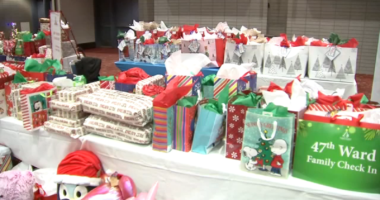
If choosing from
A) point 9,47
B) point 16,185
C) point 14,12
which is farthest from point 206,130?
point 14,12

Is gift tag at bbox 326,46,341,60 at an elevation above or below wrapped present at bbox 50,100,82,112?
above

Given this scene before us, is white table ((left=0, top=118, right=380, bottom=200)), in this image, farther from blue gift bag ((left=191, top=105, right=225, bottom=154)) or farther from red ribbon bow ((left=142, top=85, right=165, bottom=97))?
red ribbon bow ((left=142, top=85, right=165, bottom=97))

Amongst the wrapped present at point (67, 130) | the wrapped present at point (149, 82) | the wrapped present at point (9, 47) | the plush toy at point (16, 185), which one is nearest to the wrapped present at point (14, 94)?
the wrapped present at point (67, 130)

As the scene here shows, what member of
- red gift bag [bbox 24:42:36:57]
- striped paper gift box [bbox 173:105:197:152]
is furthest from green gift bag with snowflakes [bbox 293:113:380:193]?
red gift bag [bbox 24:42:36:57]

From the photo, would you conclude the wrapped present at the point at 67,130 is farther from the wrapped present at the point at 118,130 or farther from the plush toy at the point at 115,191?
the plush toy at the point at 115,191

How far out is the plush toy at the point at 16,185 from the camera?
1.72 meters

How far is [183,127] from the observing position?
160 cm

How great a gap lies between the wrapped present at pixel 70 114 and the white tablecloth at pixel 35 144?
0.13m

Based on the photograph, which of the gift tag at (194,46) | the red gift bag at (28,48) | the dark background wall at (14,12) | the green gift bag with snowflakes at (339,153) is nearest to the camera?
the green gift bag with snowflakes at (339,153)

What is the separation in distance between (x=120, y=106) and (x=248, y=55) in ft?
7.38

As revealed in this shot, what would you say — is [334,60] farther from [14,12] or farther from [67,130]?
[14,12]

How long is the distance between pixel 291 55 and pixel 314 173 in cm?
228

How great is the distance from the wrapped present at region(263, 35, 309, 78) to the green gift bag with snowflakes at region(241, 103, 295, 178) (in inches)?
87.4

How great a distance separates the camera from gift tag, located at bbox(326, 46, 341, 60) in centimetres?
318
